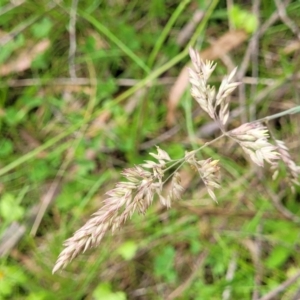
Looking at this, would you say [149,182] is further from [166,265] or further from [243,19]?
[243,19]

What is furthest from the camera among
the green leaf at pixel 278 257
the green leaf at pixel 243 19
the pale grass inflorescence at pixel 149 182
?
the green leaf at pixel 243 19

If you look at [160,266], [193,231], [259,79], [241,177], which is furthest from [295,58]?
[160,266]

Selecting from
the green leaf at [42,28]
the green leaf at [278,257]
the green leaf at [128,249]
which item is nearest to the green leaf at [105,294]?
the green leaf at [128,249]

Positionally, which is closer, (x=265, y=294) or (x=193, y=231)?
(x=265, y=294)

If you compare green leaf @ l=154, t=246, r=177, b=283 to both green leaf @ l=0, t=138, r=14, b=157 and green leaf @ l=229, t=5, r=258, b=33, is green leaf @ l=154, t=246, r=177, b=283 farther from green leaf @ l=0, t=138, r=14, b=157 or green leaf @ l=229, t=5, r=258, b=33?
green leaf @ l=229, t=5, r=258, b=33

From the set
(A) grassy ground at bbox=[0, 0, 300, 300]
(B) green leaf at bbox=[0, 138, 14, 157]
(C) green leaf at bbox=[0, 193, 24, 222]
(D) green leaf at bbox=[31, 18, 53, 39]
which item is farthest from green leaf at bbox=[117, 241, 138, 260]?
(D) green leaf at bbox=[31, 18, 53, 39]

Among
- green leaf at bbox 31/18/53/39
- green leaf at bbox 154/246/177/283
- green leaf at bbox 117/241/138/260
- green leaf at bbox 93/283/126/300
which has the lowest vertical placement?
green leaf at bbox 154/246/177/283

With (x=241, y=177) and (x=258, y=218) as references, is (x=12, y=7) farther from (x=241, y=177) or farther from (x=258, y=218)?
(x=258, y=218)

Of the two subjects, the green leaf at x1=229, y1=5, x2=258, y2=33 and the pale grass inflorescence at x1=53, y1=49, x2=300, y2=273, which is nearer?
the pale grass inflorescence at x1=53, y1=49, x2=300, y2=273

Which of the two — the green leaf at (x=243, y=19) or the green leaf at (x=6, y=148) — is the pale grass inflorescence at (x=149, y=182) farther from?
the green leaf at (x=6, y=148)
